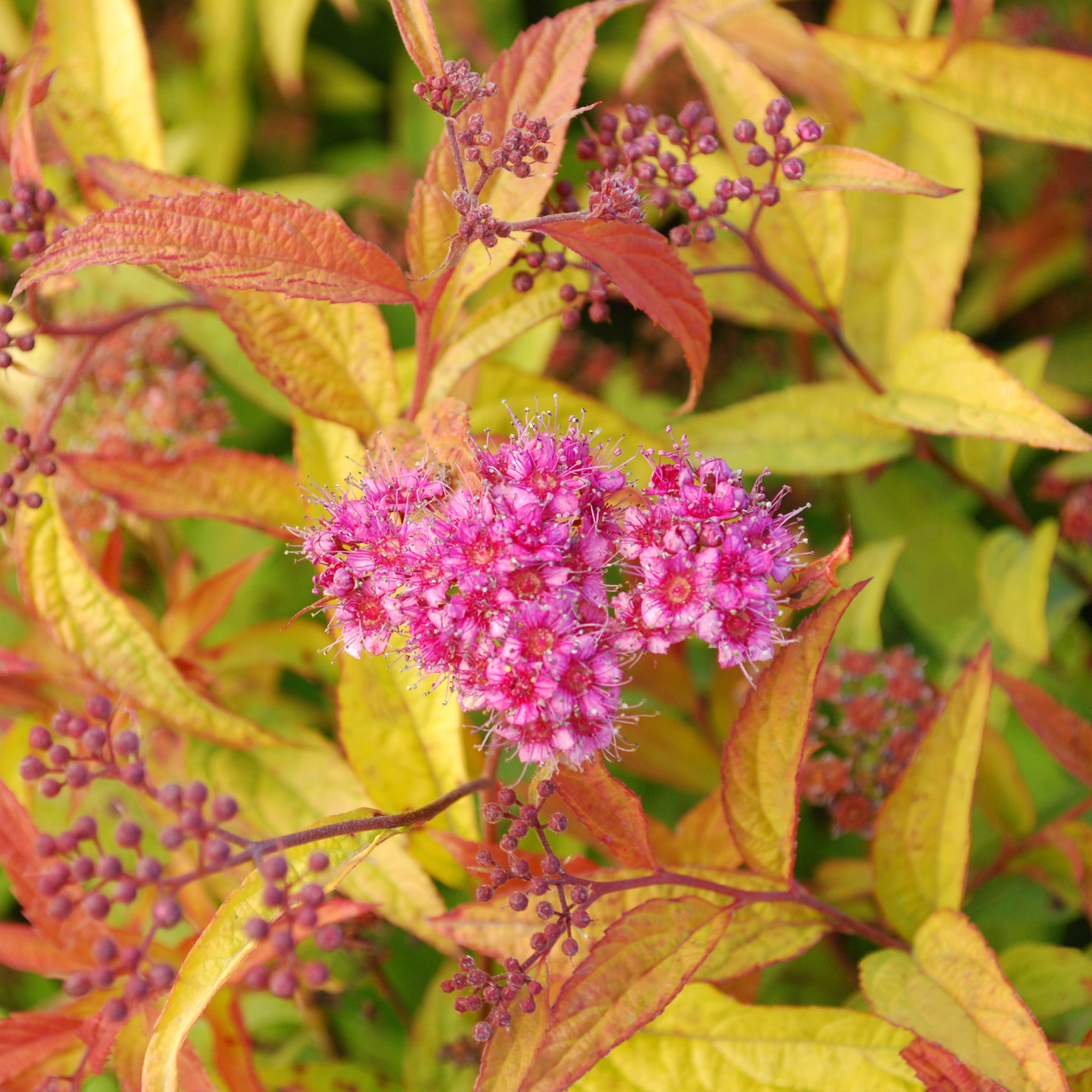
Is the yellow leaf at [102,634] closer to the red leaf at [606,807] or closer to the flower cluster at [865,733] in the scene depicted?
the red leaf at [606,807]

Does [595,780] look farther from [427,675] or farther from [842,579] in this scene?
[842,579]

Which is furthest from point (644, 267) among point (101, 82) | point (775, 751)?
point (101, 82)

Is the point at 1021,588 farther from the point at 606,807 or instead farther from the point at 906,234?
the point at 606,807

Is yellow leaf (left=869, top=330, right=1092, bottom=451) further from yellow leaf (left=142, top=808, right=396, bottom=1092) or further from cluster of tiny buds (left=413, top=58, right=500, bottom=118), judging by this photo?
yellow leaf (left=142, top=808, right=396, bottom=1092)

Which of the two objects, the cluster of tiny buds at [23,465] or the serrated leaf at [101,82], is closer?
the cluster of tiny buds at [23,465]

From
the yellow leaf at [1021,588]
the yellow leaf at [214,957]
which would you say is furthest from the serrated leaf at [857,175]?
the yellow leaf at [214,957]
